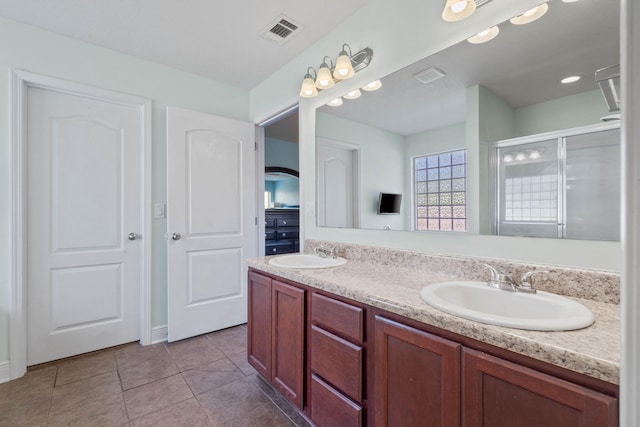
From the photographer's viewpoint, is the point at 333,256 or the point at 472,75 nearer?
the point at 472,75

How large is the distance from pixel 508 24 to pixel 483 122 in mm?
390

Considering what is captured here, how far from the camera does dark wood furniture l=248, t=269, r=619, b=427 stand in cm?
68

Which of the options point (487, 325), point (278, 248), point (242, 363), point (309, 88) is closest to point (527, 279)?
point (487, 325)

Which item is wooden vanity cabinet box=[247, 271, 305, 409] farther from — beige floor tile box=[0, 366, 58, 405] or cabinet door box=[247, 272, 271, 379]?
beige floor tile box=[0, 366, 58, 405]

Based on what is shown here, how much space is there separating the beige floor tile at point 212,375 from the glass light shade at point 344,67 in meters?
2.07

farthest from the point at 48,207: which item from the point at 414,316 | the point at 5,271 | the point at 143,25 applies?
the point at 414,316

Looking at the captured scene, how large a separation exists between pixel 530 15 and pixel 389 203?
1001 millimetres

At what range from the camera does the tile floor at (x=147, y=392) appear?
1541 mm

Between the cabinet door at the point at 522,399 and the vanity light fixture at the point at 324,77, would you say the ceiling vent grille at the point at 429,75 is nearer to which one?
the vanity light fixture at the point at 324,77

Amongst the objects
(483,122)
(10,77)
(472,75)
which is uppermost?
(10,77)

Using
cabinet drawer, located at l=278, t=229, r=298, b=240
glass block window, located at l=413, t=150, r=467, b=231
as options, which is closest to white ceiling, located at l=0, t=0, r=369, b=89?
glass block window, located at l=413, t=150, r=467, b=231

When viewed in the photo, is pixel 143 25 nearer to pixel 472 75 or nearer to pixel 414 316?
pixel 472 75

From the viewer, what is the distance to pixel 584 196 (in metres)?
1.06

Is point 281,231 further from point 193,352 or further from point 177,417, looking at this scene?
point 177,417
